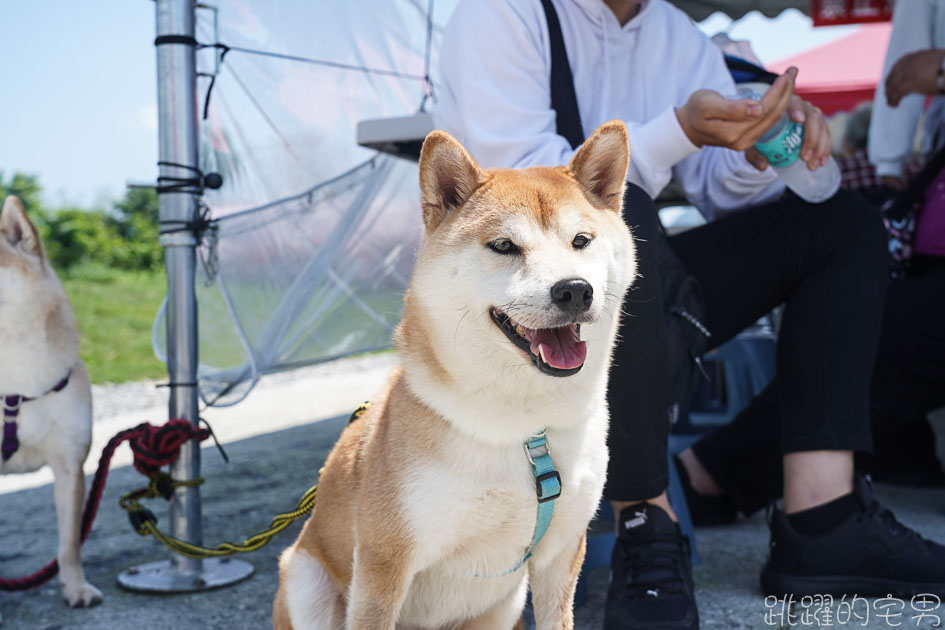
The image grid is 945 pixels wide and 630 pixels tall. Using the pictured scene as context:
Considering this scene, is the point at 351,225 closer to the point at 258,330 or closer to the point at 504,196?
the point at 258,330

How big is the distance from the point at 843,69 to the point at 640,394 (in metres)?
6.31

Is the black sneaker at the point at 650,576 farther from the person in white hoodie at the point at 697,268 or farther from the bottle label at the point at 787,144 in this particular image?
the bottle label at the point at 787,144

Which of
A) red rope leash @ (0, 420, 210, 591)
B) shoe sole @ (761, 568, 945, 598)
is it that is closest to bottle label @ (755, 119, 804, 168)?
shoe sole @ (761, 568, 945, 598)

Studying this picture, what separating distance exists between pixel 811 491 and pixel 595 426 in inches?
30.3

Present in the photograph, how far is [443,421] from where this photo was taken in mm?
1447

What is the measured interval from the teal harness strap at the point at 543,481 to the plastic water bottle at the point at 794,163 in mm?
1067

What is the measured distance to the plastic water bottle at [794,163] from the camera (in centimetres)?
199

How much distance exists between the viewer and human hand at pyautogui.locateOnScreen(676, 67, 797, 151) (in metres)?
Result: 1.81

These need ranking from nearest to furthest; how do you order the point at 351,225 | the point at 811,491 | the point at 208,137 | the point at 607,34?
the point at 811,491 → the point at 607,34 → the point at 208,137 → the point at 351,225

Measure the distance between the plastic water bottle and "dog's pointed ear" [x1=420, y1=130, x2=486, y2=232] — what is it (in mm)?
A: 880

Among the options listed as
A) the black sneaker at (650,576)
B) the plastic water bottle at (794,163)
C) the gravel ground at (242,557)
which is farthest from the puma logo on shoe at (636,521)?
the plastic water bottle at (794,163)

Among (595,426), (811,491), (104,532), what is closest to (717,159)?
(811,491)

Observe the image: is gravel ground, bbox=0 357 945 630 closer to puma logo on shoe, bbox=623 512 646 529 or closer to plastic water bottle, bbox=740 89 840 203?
puma logo on shoe, bbox=623 512 646 529

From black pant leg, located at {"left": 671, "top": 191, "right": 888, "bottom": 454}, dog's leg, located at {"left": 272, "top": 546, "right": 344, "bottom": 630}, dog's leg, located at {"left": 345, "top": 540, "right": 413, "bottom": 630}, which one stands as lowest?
dog's leg, located at {"left": 272, "top": 546, "right": 344, "bottom": 630}
